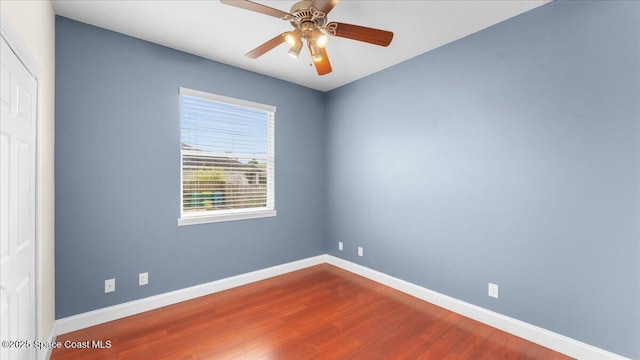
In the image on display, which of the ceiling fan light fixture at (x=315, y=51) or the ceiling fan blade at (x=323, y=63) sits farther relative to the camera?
the ceiling fan blade at (x=323, y=63)

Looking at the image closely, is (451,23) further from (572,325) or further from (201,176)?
(201,176)

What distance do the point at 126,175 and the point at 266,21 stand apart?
1961mm

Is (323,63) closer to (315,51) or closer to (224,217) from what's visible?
(315,51)

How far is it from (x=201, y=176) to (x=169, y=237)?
73 centimetres

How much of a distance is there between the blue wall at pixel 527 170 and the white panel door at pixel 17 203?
3143 millimetres

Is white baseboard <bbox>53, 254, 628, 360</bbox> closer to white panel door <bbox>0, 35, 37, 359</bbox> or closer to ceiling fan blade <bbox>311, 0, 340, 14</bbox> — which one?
white panel door <bbox>0, 35, 37, 359</bbox>

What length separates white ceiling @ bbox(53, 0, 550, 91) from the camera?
2152 mm

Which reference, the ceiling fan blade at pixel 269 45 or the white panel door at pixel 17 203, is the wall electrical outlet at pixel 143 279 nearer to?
the white panel door at pixel 17 203

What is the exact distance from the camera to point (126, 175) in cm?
260

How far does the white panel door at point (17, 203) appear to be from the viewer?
49.6 inches

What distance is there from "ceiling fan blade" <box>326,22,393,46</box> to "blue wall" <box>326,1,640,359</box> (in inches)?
49.8

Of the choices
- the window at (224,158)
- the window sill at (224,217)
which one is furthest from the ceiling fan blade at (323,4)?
the window sill at (224,217)

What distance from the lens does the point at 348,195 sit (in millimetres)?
3924

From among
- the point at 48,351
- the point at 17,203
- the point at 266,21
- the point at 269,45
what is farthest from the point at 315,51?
the point at 48,351
